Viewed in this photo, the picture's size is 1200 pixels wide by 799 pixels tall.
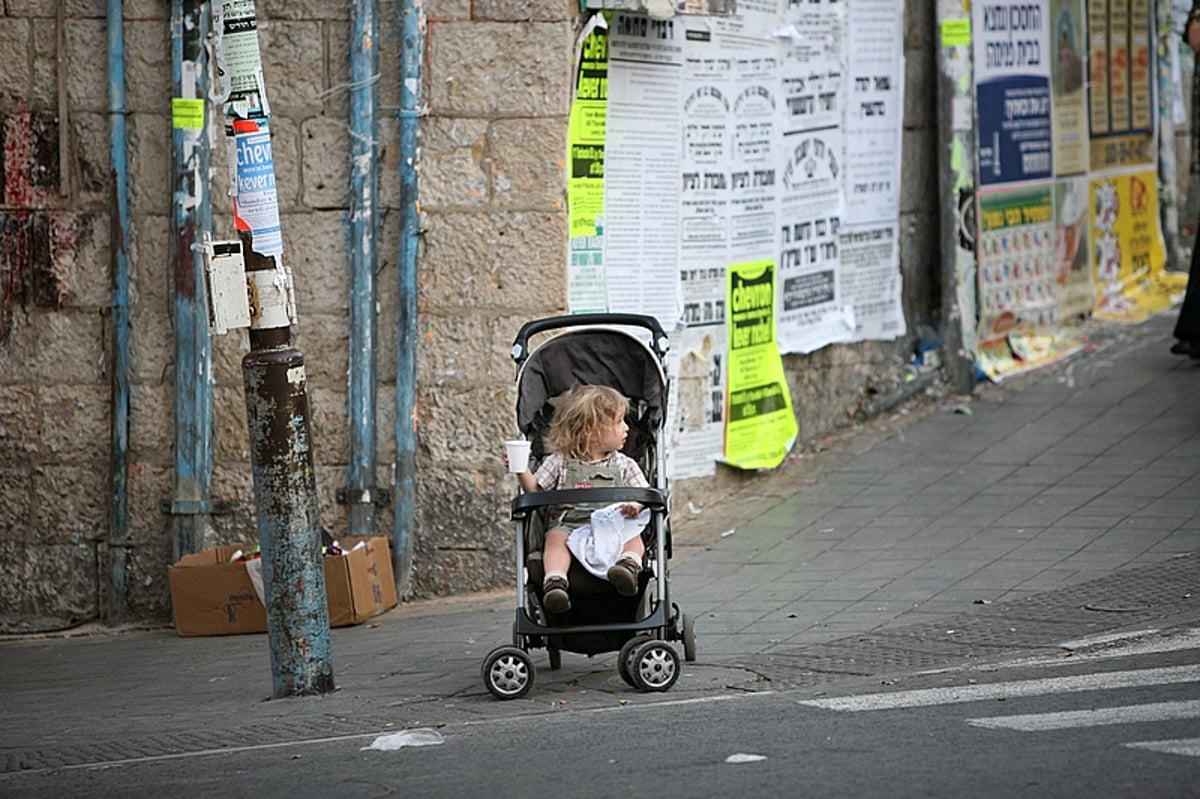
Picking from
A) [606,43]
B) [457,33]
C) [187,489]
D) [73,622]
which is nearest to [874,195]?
[606,43]

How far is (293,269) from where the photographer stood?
30.1ft

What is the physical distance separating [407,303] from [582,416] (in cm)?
233

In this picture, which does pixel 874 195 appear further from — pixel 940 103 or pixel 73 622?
pixel 73 622

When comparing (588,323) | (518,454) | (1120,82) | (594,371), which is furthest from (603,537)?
(1120,82)

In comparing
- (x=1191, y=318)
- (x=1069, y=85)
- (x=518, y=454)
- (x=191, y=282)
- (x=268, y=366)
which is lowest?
(x=518, y=454)

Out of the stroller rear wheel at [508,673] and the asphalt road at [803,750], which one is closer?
the asphalt road at [803,750]

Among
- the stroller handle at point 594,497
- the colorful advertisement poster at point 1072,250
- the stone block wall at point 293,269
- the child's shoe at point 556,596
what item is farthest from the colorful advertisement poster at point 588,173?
the colorful advertisement poster at point 1072,250

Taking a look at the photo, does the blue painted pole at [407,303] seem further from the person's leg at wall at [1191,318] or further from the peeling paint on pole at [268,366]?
the person's leg at wall at [1191,318]

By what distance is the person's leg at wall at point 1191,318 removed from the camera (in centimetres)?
1180

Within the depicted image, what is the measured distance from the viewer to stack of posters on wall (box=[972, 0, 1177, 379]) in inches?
501

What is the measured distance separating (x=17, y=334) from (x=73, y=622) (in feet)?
5.10

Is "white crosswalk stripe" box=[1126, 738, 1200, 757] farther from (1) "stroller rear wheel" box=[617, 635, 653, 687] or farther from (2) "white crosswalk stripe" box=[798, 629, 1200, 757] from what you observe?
(1) "stroller rear wheel" box=[617, 635, 653, 687]

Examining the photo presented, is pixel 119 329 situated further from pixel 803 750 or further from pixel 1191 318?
pixel 1191 318

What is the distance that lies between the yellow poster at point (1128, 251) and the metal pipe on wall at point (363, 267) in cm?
718
